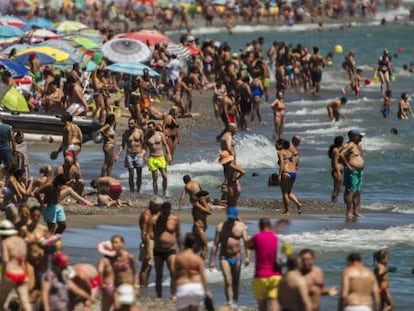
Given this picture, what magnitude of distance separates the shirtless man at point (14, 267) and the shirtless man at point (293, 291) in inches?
102

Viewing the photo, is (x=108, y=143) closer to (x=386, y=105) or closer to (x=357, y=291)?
(x=357, y=291)

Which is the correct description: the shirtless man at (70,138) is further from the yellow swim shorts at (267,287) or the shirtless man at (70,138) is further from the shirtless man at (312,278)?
the shirtless man at (312,278)

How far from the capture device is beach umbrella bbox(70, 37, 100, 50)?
39.6 m

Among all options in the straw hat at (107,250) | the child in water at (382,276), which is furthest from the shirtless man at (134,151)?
the straw hat at (107,250)

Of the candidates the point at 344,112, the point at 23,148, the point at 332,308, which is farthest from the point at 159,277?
the point at 344,112

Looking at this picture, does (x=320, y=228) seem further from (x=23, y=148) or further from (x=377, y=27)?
(x=377, y=27)

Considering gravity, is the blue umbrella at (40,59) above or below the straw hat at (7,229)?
below

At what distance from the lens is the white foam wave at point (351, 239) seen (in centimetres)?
2064

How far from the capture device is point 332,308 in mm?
17156

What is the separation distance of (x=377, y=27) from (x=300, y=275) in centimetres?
7576

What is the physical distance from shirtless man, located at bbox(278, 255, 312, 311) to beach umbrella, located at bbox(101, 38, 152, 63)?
23946mm

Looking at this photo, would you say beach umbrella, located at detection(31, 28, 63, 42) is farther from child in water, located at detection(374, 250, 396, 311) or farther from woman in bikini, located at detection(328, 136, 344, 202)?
child in water, located at detection(374, 250, 396, 311)

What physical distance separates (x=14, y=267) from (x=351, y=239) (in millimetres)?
7932

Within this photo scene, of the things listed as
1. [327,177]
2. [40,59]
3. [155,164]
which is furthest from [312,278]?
[40,59]
